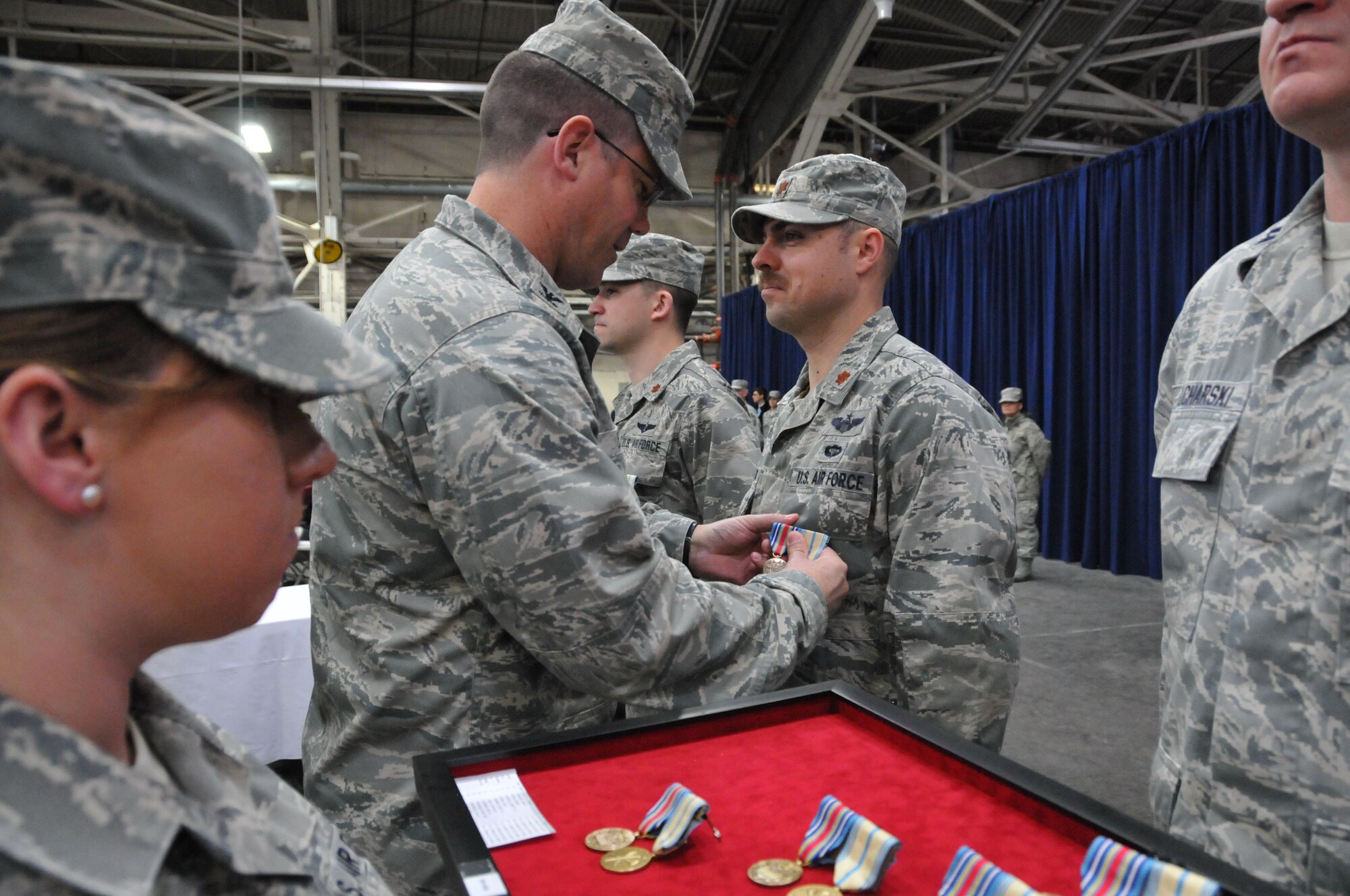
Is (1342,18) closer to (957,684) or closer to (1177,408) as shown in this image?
(1177,408)

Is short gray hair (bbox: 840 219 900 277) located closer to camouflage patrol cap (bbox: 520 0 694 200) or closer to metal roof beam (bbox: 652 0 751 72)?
camouflage patrol cap (bbox: 520 0 694 200)

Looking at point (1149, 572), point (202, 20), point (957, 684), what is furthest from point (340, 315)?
point (957, 684)

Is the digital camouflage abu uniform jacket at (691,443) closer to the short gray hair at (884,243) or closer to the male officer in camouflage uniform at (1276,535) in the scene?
the short gray hair at (884,243)

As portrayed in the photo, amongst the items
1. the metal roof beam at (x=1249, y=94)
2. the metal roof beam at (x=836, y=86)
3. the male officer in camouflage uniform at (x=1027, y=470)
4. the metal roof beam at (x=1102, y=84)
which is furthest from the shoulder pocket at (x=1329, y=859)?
the metal roof beam at (x=1249, y=94)

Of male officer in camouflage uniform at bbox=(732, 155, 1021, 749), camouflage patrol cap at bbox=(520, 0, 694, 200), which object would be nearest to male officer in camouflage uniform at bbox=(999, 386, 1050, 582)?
male officer in camouflage uniform at bbox=(732, 155, 1021, 749)

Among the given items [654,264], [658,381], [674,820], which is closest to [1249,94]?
[654,264]

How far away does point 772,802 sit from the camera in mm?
896

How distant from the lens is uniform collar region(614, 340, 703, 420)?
3066 millimetres

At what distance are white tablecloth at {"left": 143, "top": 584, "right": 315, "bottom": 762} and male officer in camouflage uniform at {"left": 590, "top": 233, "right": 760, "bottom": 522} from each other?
3.82 ft

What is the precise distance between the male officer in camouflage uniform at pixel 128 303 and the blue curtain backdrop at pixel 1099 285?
6.54 metres

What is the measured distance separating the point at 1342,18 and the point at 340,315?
8.96 m

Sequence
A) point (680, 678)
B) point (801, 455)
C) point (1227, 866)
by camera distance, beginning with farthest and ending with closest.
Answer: point (801, 455)
point (680, 678)
point (1227, 866)

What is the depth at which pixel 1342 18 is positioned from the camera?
3.34 ft

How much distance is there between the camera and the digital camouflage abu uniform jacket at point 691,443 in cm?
286
